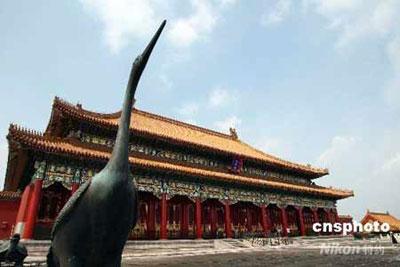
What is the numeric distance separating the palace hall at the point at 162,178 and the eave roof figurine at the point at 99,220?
12269 millimetres

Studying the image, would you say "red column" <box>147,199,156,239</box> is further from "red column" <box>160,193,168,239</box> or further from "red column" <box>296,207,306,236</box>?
"red column" <box>296,207,306,236</box>

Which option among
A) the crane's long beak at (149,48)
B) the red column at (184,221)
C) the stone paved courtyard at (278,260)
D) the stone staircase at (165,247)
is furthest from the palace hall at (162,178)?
the crane's long beak at (149,48)

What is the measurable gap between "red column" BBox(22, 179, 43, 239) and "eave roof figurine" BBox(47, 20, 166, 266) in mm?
12360

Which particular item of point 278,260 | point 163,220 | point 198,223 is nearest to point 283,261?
point 278,260

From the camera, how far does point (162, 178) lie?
1959cm

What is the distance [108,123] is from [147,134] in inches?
104

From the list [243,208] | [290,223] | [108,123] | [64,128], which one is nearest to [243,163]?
[243,208]

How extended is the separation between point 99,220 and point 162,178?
1644 cm

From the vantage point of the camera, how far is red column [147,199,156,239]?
2035cm

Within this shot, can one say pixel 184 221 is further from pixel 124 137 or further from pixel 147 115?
pixel 124 137

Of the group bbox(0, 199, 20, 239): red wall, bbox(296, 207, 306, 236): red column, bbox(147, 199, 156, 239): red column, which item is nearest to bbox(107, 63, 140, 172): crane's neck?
bbox(147, 199, 156, 239): red column

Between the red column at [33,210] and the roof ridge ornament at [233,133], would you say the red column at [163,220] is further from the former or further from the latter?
the roof ridge ornament at [233,133]

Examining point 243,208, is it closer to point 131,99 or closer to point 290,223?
point 290,223

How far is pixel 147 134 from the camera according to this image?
2080 cm
